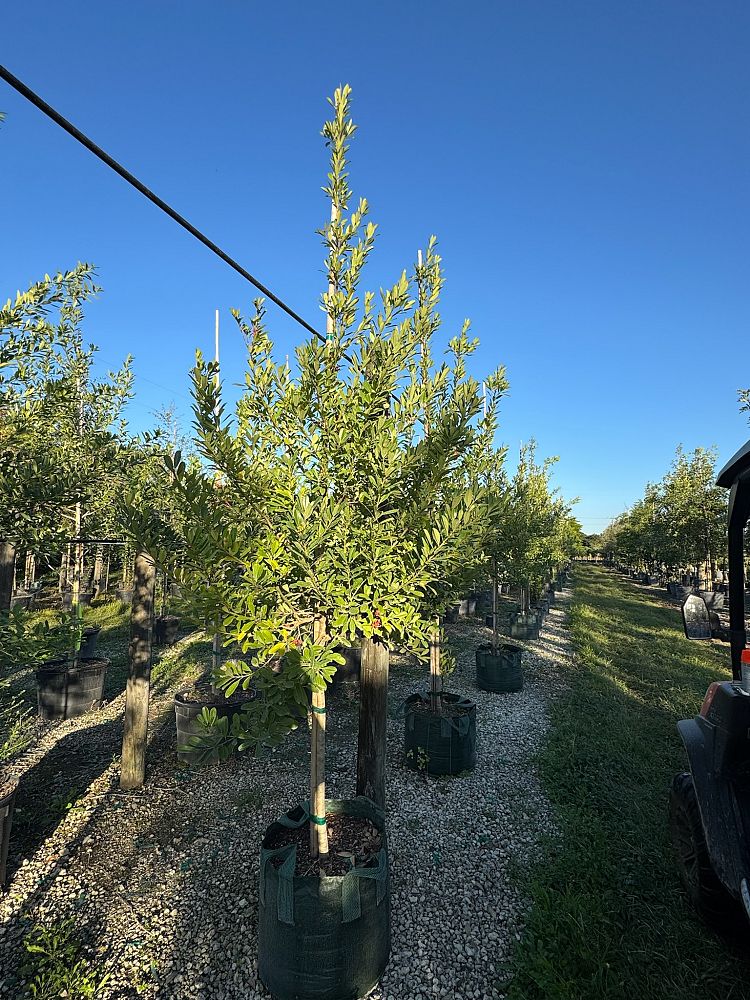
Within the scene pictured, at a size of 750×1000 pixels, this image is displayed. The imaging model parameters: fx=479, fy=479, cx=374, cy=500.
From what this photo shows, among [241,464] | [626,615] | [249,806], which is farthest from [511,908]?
[626,615]

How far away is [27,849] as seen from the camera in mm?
4234

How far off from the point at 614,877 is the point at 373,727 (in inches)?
92.7

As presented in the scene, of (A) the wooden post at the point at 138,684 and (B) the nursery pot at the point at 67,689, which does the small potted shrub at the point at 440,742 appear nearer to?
(A) the wooden post at the point at 138,684

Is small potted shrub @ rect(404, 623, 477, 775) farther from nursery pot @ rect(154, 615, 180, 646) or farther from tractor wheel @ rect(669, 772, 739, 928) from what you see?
nursery pot @ rect(154, 615, 180, 646)

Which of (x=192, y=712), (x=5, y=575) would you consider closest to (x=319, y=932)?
(x=192, y=712)

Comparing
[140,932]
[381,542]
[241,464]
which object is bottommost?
[140,932]

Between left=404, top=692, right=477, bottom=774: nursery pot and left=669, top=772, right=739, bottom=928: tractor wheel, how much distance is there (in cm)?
230

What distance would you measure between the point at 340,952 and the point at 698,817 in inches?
106

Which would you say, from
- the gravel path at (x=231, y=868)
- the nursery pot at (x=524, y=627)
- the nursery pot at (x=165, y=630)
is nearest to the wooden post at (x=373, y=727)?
the gravel path at (x=231, y=868)

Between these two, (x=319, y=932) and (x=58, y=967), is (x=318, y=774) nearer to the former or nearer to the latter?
(x=319, y=932)

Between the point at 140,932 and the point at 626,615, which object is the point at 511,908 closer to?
the point at 140,932

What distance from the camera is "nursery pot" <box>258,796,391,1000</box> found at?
2771mm

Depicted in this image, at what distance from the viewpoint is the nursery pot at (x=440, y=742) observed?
564 centimetres

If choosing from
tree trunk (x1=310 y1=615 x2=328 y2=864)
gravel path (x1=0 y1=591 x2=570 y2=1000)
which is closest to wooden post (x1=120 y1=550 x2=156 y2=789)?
gravel path (x1=0 y1=591 x2=570 y2=1000)
